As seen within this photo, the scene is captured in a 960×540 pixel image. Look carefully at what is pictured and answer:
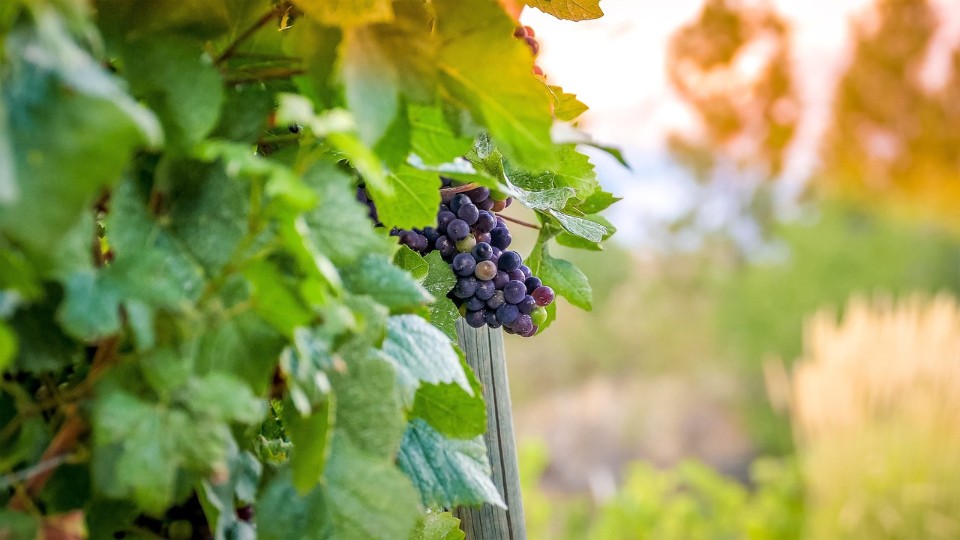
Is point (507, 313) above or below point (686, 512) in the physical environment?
below

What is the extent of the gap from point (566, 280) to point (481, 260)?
74mm

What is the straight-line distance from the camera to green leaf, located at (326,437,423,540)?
25 centimetres

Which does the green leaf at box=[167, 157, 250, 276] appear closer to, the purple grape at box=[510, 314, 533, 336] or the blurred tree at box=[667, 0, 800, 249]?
the purple grape at box=[510, 314, 533, 336]

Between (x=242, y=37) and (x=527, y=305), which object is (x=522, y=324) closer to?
(x=527, y=305)

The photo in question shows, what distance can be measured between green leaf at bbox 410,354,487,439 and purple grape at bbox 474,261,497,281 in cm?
13

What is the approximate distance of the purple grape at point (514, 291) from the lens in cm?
46

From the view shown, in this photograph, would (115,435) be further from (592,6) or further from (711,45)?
(711,45)

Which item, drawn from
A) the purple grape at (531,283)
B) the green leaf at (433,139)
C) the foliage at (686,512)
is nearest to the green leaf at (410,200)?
the green leaf at (433,139)

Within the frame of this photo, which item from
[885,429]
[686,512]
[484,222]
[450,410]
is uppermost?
[885,429]

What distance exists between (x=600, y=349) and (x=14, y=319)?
674 centimetres

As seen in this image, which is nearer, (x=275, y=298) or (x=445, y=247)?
(x=275, y=298)

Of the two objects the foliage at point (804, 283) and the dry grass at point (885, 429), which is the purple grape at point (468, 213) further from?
the foliage at point (804, 283)

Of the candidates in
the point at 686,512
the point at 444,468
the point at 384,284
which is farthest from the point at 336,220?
the point at 686,512

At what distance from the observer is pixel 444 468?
1.16ft
